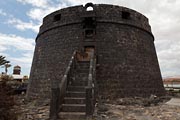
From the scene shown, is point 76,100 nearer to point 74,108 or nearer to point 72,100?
point 72,100

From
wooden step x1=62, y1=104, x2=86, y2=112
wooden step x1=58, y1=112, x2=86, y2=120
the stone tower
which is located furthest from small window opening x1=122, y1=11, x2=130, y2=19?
the stone tower

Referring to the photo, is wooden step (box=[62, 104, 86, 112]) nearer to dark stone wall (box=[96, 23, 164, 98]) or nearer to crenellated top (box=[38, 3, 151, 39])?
dark stone wall (box=[96, 23, 164, 98])

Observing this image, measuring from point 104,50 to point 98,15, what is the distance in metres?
2.40

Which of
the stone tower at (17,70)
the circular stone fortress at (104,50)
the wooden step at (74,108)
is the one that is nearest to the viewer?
the wooden step at (74,108)

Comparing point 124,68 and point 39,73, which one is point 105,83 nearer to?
point 124,68

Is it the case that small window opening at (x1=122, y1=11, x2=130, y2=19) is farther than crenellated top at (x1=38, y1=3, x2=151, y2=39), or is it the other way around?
small window opening at (x1=122, y1=11, x2=130, y2=19)

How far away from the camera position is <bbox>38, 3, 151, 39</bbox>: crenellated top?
1215cm

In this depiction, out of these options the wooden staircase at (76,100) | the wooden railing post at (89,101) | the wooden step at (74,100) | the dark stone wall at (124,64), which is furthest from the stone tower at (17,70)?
the wooden railing post at (89,101)

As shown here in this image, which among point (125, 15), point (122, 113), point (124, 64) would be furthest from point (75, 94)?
point (125, 15)

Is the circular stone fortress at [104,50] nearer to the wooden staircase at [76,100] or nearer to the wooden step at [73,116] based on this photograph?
the wooden staircase at [76,100]

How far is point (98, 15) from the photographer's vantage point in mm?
12125

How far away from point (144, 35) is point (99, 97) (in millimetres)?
6139

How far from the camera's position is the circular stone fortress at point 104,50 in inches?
437

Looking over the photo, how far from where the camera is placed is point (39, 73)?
41.4 feet
